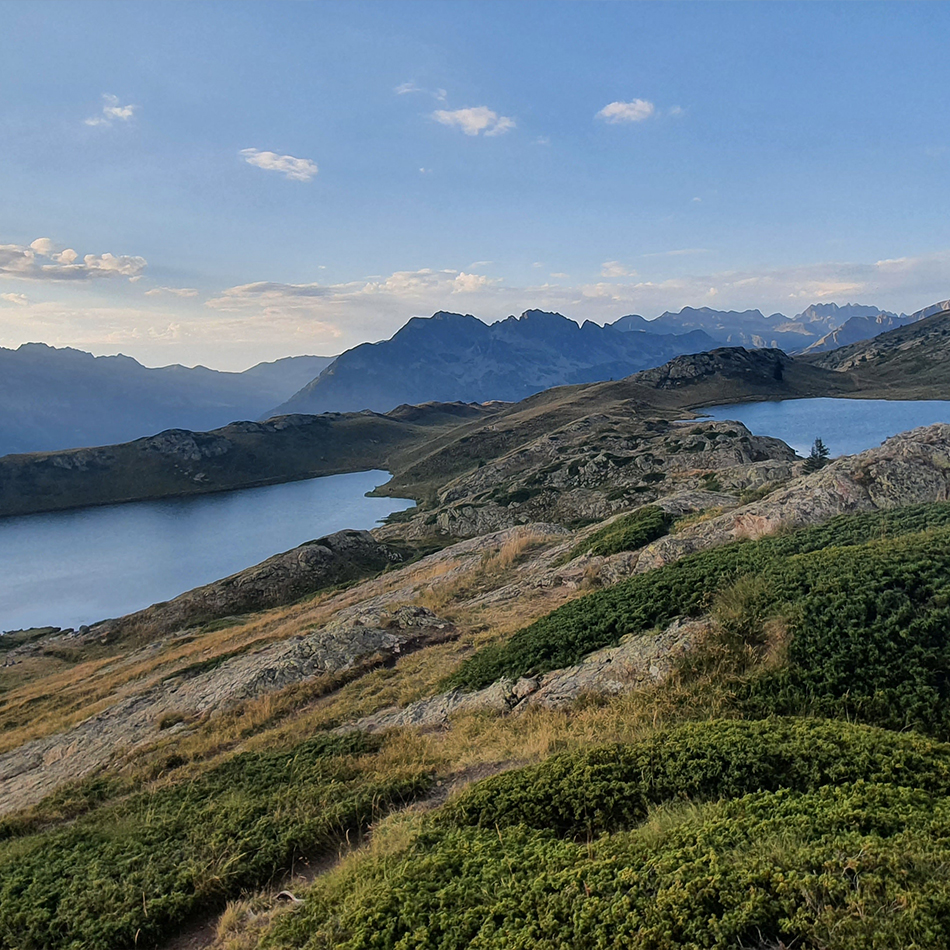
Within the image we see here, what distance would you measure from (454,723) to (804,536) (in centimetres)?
1231

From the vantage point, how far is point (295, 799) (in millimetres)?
11258

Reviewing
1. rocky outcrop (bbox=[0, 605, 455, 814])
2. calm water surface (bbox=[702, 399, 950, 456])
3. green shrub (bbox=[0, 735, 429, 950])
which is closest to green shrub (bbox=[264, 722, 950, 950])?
green shrub (bbox=[0, 735, 429, 950])

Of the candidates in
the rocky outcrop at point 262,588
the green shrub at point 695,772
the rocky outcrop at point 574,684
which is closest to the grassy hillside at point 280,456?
the rocky outcrop at point 262,588

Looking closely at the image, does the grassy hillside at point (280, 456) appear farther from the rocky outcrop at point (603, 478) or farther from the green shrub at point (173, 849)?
the green shrub at point (173, 849)

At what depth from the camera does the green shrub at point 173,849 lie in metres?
8.53

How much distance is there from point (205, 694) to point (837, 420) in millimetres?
136873

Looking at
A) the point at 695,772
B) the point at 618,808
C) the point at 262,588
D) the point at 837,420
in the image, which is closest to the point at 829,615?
the point at 695,772

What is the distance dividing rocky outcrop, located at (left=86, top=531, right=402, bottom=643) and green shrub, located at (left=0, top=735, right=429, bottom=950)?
47.0 metres

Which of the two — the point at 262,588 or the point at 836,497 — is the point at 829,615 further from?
the point at 262,588

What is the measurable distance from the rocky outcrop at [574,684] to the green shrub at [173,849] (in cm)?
288

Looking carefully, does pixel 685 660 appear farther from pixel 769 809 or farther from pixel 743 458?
pixel 743 458

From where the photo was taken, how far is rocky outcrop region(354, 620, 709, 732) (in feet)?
44.9

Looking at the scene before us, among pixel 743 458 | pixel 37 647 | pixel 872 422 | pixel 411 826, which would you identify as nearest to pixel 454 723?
pixel 411 826

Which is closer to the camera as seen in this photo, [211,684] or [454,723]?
[454,723]
